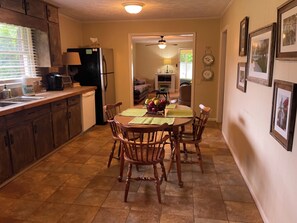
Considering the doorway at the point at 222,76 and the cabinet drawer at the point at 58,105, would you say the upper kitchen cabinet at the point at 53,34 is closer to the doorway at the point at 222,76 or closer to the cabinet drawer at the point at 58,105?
the cabinet drawer at the point at 58,105

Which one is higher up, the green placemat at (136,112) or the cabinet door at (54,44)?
the cabinet door at (54,44)

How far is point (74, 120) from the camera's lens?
4.29m

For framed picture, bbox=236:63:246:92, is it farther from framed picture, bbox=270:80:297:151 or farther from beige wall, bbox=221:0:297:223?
framed picture, bbox=270:80:297:151

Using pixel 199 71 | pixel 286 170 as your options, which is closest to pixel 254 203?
pixel 286 170

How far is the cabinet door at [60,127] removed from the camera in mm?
3672

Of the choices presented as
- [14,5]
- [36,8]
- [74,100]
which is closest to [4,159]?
[74,100]

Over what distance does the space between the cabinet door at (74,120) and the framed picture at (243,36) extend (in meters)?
2.89

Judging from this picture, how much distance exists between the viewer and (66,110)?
13.1ft

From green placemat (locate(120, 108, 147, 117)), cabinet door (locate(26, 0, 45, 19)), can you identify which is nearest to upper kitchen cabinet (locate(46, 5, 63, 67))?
cabinet door (locate(26, 0, 45, 19))

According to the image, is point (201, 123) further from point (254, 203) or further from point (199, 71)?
point (199, 71)

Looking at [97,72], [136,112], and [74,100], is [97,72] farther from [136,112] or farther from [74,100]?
A: [136,112]

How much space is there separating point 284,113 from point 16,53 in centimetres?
378

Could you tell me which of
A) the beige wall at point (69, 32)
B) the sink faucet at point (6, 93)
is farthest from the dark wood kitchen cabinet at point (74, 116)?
the beige wall at point (69, 32)

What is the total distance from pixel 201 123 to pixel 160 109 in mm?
551
